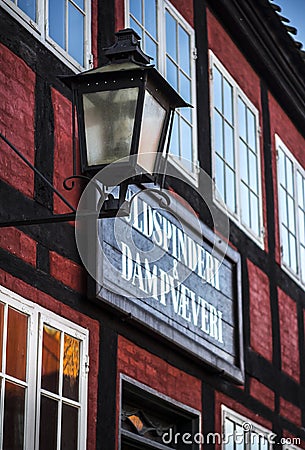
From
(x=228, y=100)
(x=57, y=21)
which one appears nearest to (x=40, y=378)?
(x=57, y=21)

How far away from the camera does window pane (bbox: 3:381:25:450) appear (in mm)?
6426

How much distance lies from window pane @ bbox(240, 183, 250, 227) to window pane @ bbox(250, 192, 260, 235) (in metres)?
0.12

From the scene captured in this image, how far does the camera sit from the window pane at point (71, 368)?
7.16m

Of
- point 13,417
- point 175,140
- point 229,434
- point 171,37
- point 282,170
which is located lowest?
point 13,417

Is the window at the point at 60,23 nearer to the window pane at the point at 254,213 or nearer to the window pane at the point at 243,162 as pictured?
the window pane at the point at 243,162

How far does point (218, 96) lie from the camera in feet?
35.8

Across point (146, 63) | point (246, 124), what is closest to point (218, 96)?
point (246, 124)

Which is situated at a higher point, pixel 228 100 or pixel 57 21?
pixel 228 100

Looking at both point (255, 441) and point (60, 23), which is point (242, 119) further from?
point (60, 23)

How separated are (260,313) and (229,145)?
5.33 ft

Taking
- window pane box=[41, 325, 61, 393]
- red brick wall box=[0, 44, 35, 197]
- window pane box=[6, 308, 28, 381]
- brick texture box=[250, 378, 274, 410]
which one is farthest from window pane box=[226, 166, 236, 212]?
window pane box=[6, 308, 28, 381]

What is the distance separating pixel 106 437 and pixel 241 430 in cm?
284

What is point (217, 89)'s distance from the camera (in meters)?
10.9

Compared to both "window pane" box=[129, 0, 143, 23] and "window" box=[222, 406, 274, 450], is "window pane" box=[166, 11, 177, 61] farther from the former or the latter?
"window" box=[222, 406, 274, 450]
